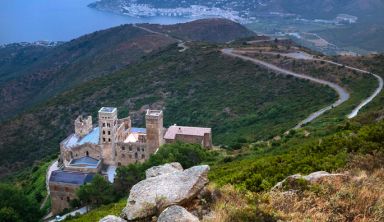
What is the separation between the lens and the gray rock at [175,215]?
9056 mm

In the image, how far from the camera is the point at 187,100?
68375 mm

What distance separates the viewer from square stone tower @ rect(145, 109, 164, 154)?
138 ft

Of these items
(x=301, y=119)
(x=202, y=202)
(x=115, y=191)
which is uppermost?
(x=202, y=202)

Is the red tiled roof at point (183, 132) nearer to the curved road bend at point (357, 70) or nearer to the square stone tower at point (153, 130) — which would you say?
the square stone tower at point (153, 130)

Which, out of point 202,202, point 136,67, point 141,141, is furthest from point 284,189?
point 136,67

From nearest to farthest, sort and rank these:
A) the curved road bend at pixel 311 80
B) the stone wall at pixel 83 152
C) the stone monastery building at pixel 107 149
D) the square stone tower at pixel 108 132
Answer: the stone monastery building at pixel 107 149 → the square stone tower at pixel 108 132 → the stone wall at pixel 83 152 → the curved road bend at pixel 311 80

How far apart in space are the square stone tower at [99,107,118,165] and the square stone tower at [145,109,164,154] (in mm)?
3128

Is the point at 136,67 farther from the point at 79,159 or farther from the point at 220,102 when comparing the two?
the point at 79,159

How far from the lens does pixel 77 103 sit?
247ft

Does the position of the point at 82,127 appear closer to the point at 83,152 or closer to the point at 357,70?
the point at 83,152

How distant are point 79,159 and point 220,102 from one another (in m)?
26.4

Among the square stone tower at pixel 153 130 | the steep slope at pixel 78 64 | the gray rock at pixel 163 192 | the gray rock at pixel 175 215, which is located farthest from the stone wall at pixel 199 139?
the steep slope at pixel 78 64

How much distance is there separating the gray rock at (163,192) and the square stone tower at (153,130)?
3085 cm

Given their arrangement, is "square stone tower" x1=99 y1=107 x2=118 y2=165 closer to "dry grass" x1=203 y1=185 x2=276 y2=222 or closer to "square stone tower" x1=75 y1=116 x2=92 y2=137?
"square stone tower" x1=75 y1=116 x2=92 y2=137
